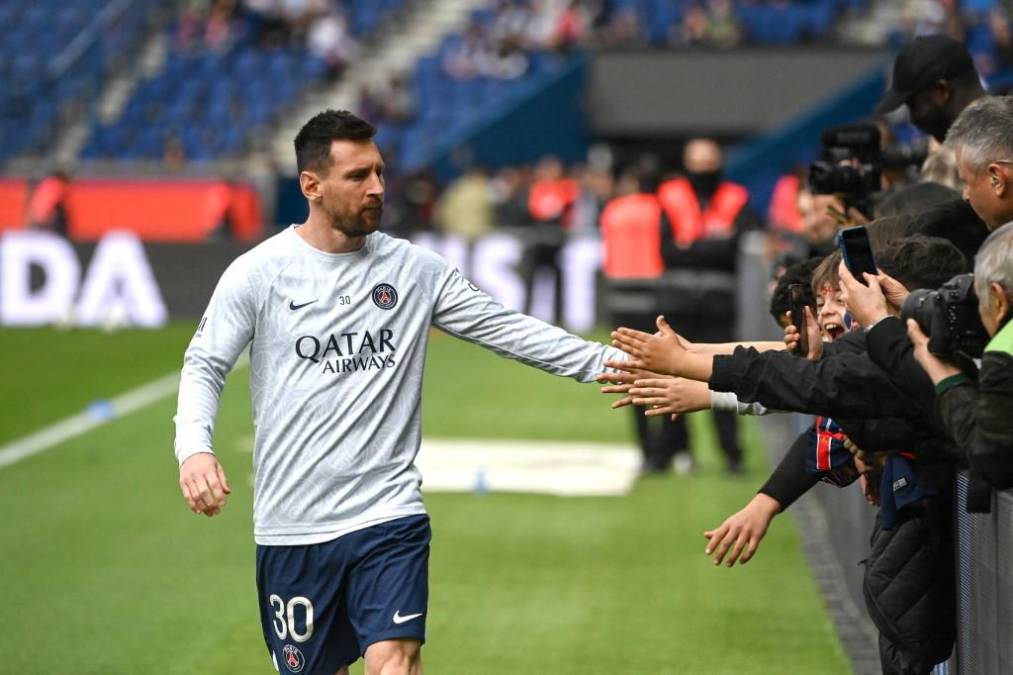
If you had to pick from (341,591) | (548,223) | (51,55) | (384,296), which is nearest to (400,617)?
(341,591)

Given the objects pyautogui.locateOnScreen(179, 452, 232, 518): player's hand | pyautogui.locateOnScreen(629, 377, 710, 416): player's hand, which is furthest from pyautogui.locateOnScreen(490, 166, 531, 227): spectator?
pyautogui.locateOnScreen(179, 452, 232, 518): player's hand

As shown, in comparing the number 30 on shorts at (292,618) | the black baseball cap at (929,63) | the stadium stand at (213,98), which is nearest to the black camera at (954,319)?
the number 30 on shorts at (292,618)

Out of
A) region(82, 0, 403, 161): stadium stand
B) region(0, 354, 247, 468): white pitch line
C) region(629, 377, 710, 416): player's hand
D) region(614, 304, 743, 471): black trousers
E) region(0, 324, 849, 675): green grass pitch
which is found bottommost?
region(0, 324, 849, 675): green grass pitch

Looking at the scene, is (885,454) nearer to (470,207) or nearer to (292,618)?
(292,618)

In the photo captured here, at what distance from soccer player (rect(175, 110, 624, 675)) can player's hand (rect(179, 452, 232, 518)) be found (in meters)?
0.15

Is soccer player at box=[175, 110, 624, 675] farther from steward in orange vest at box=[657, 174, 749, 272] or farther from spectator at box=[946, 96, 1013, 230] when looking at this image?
steward in orange vest at box=[657, 174, 749, 272]

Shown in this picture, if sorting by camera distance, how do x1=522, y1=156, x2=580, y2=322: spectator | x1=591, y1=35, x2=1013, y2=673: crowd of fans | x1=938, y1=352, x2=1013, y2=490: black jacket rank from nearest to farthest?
x1=938, y1=352, x2=1013, y2=490: black jacket
x1=591, y1=35, x2=1013, y2=673: crowd of fans
x1=522, y1=156, x2=580, y2=322: spectator

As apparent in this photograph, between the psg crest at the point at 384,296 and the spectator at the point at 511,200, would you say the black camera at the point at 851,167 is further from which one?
the spectator at the point at 511,200

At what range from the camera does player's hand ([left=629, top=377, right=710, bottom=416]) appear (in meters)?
5.63

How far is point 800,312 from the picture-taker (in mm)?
5996

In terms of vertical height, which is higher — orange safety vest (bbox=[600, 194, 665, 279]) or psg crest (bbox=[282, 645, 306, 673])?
orange safety vest (bbox=[600, 194, 665, 279])

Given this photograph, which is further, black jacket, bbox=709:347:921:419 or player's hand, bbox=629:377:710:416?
player's hand, bbox=629:377:710:416

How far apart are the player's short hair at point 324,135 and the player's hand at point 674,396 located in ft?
4.03

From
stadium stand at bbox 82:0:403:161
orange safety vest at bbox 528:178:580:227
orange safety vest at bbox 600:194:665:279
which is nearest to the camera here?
orange safety vest at bbox 600:194:665:279
